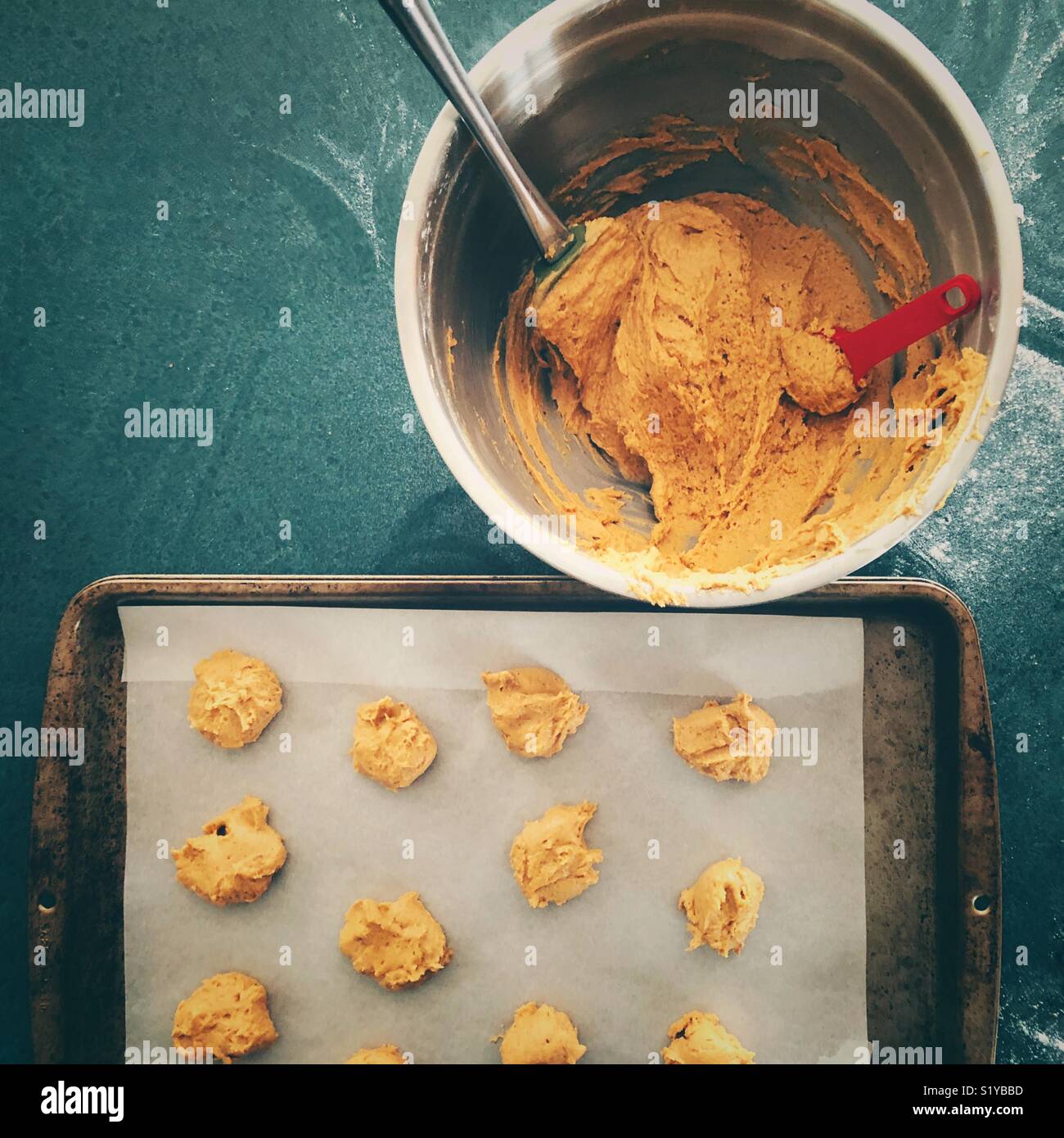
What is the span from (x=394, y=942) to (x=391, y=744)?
0.38 m

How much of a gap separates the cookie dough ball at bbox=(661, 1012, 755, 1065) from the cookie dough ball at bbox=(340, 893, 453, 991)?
0.47 metres

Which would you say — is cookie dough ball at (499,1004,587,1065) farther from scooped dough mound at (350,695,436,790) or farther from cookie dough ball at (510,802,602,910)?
scooped dough mound at (350,695,436,790)

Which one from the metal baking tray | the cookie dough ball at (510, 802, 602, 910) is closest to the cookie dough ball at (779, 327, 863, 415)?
the metal baking tray

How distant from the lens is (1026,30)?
5.66ft

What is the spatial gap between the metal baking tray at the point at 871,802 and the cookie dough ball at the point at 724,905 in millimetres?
238

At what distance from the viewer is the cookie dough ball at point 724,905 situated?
154 cm

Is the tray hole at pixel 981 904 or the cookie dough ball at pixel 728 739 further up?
the cookie dough ball at pixel 728 739

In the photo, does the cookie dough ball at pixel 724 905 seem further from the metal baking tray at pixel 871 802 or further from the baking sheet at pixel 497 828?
the metal baking tray at pixel 871 802

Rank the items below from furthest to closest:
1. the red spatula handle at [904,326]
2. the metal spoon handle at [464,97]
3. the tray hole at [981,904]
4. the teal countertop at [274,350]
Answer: the teal countertop at [274,350]
the tray hole at [981,904]
the red spatula handle at [904,326]
the metal spoon handle at [464,97]

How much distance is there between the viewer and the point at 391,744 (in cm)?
159

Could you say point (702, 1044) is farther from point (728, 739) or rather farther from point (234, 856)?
point (234, 856)

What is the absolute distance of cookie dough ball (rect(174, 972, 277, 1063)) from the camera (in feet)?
5.31

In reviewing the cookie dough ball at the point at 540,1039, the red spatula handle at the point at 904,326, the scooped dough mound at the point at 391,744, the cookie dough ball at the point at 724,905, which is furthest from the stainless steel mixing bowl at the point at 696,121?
the cookie dough ball at the point at 540,1039

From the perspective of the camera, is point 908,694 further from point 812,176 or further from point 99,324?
point 99,324
